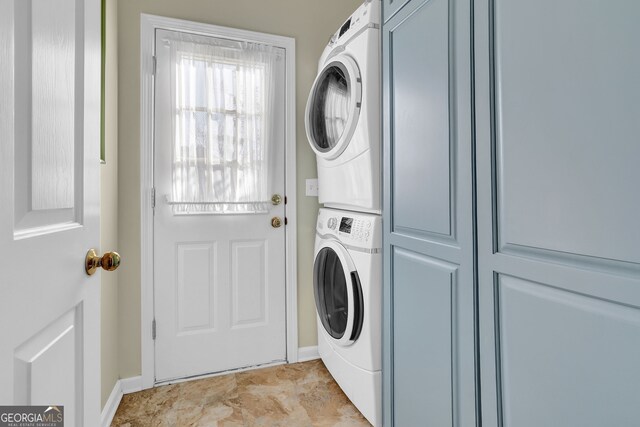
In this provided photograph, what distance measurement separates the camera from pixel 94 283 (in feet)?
2.77

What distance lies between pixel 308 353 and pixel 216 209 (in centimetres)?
112

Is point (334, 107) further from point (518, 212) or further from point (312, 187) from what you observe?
point (518, 212)

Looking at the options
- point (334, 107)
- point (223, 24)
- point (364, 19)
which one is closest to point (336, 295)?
point (334, 107)

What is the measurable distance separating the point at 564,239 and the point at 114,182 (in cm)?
193

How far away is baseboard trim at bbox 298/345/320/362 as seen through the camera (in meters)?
2.14

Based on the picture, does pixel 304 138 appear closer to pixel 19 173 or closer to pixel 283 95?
pixel 283 95

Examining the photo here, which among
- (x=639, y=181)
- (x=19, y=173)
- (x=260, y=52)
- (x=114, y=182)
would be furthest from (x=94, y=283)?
(x=260, y=52)

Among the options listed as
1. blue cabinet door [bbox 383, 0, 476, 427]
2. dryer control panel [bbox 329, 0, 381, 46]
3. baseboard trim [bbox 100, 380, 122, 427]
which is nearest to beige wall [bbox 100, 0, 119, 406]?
→ baseboard trim [bbox 100, 380, 122, 427]

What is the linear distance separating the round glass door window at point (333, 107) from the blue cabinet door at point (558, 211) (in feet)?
2.14

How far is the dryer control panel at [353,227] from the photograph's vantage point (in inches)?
56.8

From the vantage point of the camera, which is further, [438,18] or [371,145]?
[371,145]

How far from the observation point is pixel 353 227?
61.5 inches

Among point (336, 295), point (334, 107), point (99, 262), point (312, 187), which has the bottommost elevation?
point (336, 295)

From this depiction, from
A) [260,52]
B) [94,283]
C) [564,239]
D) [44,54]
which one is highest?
[260,52]
